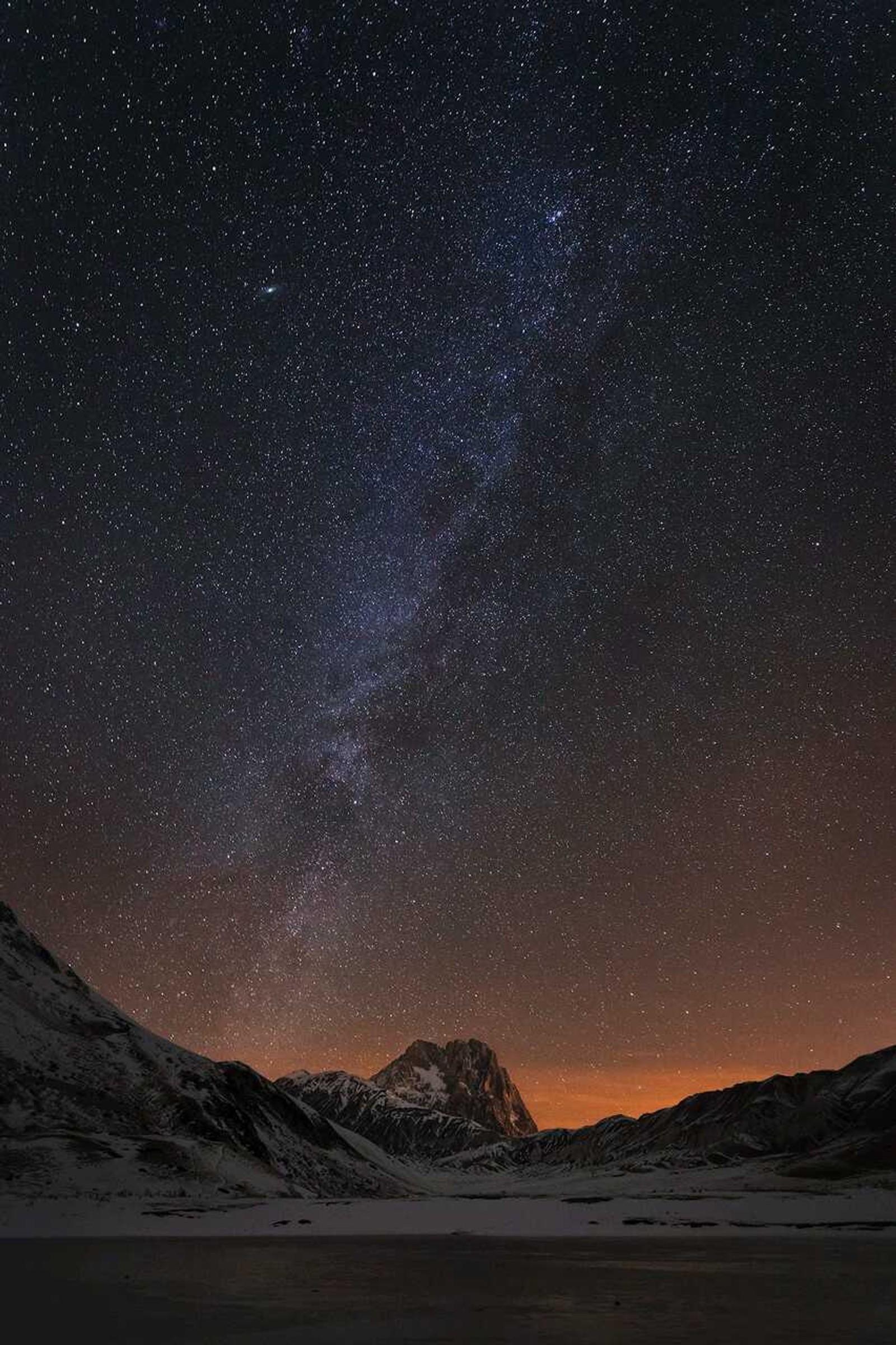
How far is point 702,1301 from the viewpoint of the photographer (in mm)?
18688

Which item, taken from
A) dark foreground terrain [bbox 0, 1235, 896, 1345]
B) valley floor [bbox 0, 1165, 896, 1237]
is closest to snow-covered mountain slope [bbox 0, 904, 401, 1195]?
valley floor [bbox 0, 1165, 896, 1237]

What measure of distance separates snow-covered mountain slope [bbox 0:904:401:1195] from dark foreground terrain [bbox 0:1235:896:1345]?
6581 centimetres

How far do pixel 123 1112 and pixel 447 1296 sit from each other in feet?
406

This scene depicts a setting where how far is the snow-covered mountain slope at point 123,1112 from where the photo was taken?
96625mm

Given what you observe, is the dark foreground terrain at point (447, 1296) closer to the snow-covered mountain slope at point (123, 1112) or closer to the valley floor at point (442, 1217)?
the valley floor at point (442, 1217)

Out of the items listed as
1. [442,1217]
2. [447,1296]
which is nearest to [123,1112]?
[442,1217]

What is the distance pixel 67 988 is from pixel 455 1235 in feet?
425

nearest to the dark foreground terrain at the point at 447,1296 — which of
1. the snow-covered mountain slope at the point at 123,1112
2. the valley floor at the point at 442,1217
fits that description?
the valley floor at the point at 442,1217

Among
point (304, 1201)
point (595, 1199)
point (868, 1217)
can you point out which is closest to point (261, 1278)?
point (868, 1217)

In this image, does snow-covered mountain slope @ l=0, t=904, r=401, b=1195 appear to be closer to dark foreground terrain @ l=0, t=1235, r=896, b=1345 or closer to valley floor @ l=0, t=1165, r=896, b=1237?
valley floor @ l=0, t=1165, r=896, b=1237

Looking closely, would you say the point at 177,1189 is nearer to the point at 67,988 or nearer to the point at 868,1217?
the point at 868,1217

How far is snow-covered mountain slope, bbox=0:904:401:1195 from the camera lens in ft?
317

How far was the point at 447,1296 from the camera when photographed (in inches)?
798

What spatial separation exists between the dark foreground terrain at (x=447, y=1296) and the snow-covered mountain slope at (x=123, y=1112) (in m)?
65.8
